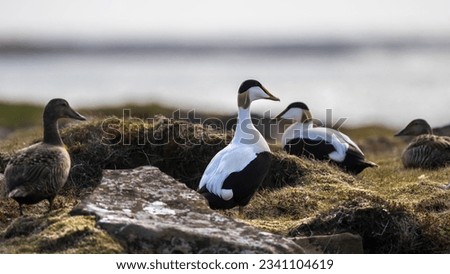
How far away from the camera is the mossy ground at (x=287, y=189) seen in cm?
886

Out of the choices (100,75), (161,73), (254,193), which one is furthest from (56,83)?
(254,193)

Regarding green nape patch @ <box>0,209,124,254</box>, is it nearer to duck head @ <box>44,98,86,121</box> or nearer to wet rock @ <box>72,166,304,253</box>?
wet rock @ <box>72,166,304,253</box>

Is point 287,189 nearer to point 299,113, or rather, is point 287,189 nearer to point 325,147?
point 325,147

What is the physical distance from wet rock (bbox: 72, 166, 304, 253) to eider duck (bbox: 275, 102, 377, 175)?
435cm

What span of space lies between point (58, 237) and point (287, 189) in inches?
142

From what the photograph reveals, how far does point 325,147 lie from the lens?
44.3 ft

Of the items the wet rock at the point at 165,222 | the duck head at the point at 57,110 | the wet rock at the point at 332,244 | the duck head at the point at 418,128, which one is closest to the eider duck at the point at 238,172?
the wet rock at the point at 165,222

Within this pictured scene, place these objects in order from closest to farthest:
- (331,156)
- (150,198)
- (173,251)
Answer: (173,251)
(150,198)
(331,156)

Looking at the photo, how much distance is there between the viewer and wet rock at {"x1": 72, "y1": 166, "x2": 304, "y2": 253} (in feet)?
26.0

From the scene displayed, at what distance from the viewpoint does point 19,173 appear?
30.3 feet

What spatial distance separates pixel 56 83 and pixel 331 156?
31457mm

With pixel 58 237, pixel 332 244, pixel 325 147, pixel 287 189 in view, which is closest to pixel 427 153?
pixel 325 147

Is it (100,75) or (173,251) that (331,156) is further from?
(100,75)

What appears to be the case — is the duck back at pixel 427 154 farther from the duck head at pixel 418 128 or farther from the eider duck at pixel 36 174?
the eider duck at pixel 36 174
